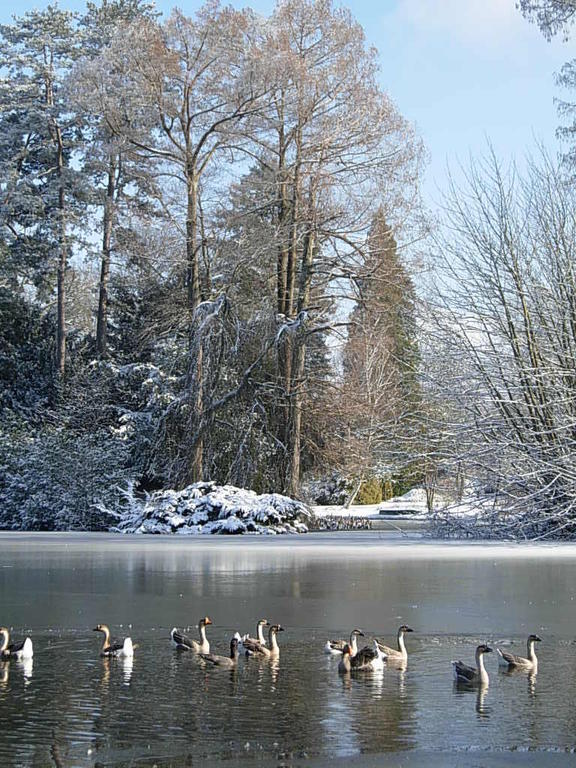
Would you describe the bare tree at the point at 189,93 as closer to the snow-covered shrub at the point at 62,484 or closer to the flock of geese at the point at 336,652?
the snow-covered shrub at the point at 62,484

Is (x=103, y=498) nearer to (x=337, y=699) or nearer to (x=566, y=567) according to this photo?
(x=566, y=567)

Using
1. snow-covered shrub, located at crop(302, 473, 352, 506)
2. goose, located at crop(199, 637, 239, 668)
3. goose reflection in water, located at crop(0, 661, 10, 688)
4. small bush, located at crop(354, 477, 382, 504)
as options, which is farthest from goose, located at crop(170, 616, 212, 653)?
small bush, located at crop(354, 477, 382, 504)

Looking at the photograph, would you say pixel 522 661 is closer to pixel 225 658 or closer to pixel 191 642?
pixel 225 658

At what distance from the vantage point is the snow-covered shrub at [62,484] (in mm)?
26422

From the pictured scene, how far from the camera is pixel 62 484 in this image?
2688cm

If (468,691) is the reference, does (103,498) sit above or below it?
above

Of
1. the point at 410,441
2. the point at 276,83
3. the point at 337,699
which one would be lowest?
the point at 337,699

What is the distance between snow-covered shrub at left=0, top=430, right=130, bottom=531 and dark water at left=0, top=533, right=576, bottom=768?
30.9ft

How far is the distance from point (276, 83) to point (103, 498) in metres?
10.8

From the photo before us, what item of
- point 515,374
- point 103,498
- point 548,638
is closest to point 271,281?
point 103,498

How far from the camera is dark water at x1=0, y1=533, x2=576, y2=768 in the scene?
19.7 feet

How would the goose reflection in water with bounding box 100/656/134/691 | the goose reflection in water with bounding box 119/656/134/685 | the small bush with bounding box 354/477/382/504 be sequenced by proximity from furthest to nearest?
the small bush with bounding box 354/477/382/504
the goose reflection in water with bounding box 119/656/134/685
the goose reflection in water with bounding box 100/656/134/691

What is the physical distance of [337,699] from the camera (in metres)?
7.33

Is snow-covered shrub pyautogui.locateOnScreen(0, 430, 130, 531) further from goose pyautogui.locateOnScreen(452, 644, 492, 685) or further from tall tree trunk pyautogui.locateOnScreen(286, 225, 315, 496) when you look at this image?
goose pyautogui.locateOnScreen(452, 644, 492, 685)
